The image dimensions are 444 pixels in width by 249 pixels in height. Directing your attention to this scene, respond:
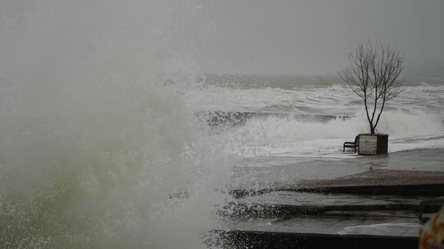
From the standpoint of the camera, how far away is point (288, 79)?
1205 inches

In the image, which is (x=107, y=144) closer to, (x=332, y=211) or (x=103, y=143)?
(x=103, y=143)

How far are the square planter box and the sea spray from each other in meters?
4.89

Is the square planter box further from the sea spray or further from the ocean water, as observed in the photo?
the sea spray

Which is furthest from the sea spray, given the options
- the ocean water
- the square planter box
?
the square planter box

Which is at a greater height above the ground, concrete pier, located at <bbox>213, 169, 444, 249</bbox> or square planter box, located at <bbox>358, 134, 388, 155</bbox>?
square planter box, located at <bbox>358, 134, 388, 155</bbox>

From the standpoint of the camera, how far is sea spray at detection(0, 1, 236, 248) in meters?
3.95

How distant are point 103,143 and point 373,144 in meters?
7.59

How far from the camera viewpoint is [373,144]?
10.3 m

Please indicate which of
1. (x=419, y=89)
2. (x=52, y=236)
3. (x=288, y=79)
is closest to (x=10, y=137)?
(x=52, y=236)

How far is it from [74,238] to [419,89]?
2443 cm

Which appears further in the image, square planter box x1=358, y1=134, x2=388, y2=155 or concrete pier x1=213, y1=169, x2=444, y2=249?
square planter box x1=358, y1=134, x2=388, y2=155

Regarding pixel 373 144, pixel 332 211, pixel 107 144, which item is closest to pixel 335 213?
pixel 332 211

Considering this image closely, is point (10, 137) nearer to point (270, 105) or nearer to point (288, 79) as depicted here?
point (270, 105)

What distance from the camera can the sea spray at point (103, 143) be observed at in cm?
395
